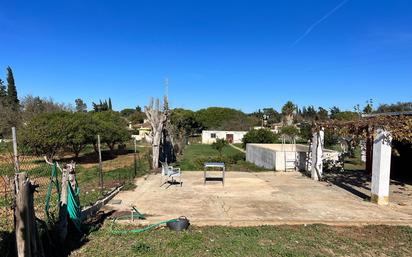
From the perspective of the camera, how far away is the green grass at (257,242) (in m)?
5.00

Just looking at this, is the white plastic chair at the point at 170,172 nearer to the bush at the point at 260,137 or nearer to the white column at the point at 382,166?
the white column at the point at 382,166

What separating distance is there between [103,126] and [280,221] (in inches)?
827

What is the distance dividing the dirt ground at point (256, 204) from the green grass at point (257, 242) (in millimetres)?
563

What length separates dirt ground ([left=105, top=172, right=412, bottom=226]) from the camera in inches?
271

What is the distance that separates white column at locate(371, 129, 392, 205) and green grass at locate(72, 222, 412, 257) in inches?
76.3

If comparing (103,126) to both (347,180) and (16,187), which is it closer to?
(347,180)

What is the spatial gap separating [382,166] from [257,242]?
469 cm

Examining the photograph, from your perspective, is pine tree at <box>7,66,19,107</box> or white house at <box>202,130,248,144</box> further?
pine tree at <box>7,66,19,107</box>

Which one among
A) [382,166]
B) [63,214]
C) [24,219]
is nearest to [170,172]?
[63,214]

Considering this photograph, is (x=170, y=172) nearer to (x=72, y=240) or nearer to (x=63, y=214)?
(x=72, y=240)

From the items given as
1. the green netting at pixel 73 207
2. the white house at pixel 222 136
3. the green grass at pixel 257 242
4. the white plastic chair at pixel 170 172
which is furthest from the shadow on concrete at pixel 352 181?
the white house at pixel 222 136

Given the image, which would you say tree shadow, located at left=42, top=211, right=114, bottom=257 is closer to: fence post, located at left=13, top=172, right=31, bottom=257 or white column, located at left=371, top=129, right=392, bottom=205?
fence post, located at left=13, top=172, right=31, bottom=257

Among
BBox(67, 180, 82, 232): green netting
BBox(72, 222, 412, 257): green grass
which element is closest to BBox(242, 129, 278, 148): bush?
BBox(72, 222, 412, 257): green grass

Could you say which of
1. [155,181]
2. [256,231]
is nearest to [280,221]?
[256,231]
